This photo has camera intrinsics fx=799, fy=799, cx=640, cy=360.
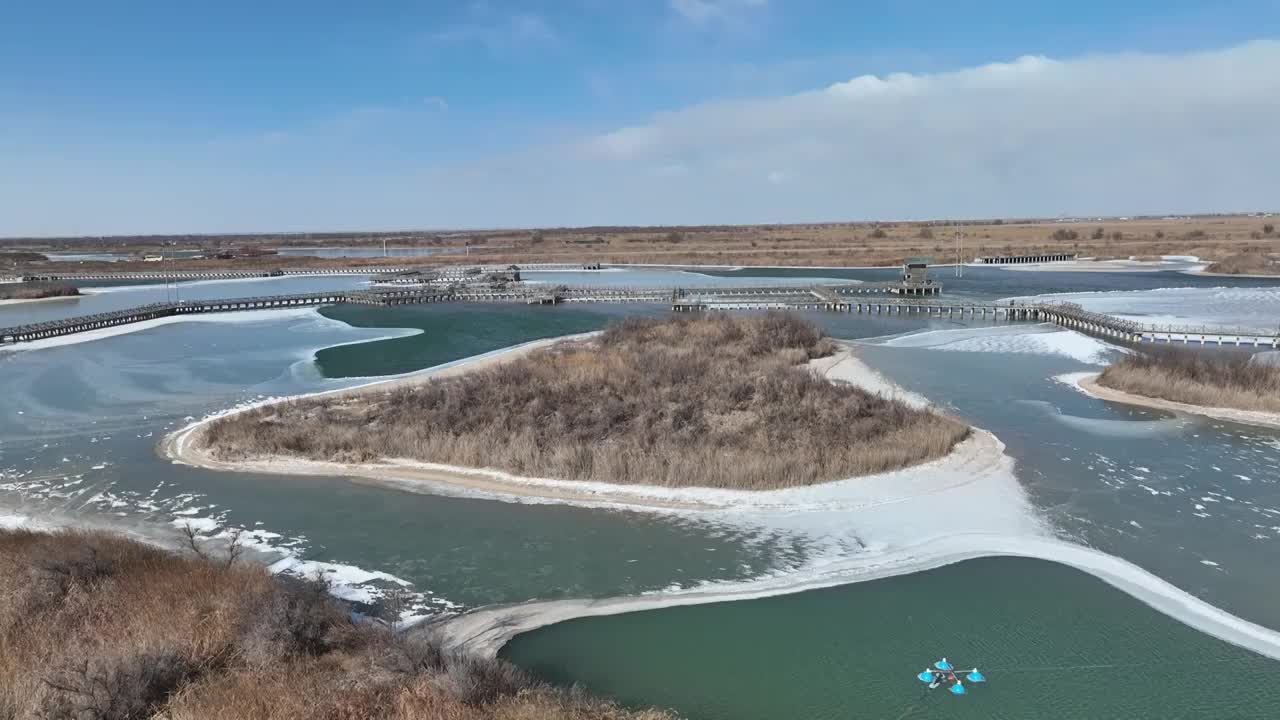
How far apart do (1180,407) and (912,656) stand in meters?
19.2

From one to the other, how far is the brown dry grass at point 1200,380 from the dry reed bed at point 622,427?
9.46 meters

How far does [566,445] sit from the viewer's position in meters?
20.2

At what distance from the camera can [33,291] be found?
227ft

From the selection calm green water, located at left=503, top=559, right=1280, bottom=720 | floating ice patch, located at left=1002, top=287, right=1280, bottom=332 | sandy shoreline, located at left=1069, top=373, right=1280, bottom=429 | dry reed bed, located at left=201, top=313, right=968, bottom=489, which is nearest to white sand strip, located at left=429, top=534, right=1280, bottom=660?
calm green water, located at left=503, top=559, right=1280, bottom=720

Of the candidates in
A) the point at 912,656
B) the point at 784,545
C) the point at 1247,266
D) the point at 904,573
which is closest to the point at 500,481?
the point at 784,545

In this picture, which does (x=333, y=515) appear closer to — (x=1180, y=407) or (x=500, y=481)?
(x=500, y=481)

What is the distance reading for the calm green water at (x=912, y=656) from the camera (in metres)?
10.7

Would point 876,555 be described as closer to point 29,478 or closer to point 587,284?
point 29,478

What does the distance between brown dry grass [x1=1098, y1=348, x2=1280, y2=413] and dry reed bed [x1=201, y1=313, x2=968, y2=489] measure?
9456 mm

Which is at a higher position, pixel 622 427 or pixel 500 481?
pixel 622 427

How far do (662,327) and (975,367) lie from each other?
1431 centimetres

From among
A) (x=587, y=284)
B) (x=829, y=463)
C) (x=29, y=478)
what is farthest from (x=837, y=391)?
(x=587, y=284)

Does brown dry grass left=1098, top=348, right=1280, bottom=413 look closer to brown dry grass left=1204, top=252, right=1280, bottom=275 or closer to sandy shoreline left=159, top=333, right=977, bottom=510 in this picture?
sandy shoreline left=159, top=333, right=977, bottom=510

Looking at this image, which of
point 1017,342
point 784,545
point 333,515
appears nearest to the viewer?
point 784,545
